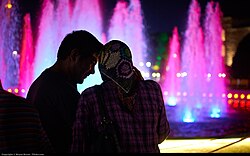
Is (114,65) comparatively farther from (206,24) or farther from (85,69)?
(206,24)

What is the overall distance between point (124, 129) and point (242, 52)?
4806 cm

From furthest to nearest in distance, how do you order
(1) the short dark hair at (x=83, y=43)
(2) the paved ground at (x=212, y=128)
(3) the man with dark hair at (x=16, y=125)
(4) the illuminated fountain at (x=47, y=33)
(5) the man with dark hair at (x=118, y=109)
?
(4) the illuminated fountain at (x=47, y=33), (2) the paved ground at (x=212, y=128), (1) the short dark hair at (x=83, y=43), (5) the man with dark hair at (x=118, y=109), (3) the man with dark hair at (x=16, y=125)

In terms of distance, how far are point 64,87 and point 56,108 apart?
18cm

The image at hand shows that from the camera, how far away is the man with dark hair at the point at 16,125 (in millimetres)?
2117

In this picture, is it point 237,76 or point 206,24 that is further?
point 237,76

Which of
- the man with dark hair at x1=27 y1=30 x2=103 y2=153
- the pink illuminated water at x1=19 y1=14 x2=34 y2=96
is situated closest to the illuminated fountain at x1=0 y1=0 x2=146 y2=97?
the pink illuminated water at x1=19 y1=14 x2=34 y2=96

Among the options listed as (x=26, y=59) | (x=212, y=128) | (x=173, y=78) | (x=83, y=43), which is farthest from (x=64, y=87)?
(x=173, y=78)

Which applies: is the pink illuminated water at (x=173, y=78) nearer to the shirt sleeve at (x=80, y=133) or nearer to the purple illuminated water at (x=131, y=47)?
the purple illuminated water at (x=131, y=47)

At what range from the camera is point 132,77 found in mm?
2371

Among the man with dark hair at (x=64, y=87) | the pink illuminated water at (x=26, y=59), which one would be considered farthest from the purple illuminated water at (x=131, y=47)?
the man with dark hair at (x=64, y=87)

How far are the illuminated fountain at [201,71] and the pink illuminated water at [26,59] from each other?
846 cm

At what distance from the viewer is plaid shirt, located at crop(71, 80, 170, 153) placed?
92.5 inches

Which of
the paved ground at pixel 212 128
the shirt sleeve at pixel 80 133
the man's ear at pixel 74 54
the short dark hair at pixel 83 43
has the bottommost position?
the paved ground at pixel 212 128

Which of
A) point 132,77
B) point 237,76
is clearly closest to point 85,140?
point 132,77
